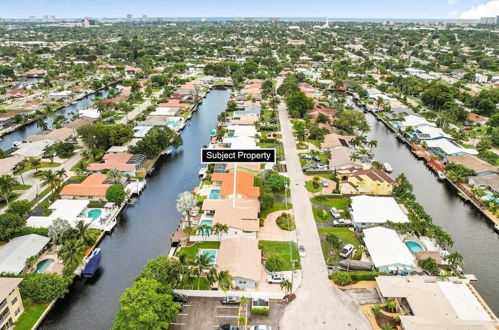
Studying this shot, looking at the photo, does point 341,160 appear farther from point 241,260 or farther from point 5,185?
point 5,185

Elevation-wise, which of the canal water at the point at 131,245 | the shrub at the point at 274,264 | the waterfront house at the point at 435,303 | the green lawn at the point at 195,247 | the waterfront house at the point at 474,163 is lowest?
the canal water at the point at 131,245

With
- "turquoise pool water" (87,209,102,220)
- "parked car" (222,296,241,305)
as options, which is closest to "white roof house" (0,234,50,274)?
"turquoise pool water" (87,209,102,220)

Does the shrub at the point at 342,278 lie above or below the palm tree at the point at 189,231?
above

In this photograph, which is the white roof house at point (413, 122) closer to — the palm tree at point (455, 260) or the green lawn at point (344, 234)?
the green lawn at point (344, 234)

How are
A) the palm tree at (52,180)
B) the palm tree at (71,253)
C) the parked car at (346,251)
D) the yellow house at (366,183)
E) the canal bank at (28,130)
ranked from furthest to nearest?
the canal bank at (28,130), the yellow house at (366,183), the palm tree at (52,180), the parked car at (346,251), the palm tree at (71,253)

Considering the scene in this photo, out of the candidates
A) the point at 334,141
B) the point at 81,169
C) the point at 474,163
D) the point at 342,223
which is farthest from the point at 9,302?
the point at 474,163

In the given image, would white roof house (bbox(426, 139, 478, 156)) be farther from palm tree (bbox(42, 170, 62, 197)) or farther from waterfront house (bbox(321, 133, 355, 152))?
palm tree (bbox(42, 170, 62, 197))

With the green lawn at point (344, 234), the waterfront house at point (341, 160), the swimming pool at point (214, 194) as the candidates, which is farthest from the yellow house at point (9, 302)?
the waterfront house at point (341, 160)

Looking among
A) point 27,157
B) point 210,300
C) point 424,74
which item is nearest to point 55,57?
point 27,157
